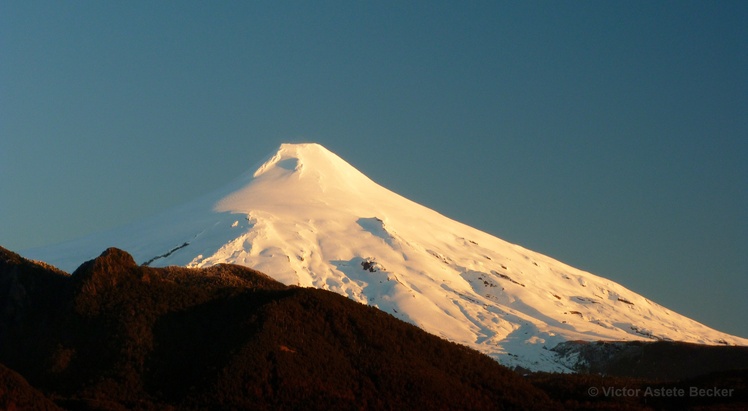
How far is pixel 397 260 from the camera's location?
98375 millimetres

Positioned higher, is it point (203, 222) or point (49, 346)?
point (203, 222)

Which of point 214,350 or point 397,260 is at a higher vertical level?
point 397,260

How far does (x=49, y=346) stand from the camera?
33094mm

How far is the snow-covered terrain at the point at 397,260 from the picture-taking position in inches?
3462

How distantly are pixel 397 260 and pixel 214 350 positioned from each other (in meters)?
65.8

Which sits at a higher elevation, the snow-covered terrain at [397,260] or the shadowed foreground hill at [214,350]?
the snow-covered terrain at [397,260]

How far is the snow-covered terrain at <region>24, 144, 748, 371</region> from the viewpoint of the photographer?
87.9 m

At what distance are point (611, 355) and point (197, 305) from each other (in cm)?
3993

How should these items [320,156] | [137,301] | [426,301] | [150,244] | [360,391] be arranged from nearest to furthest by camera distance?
[360,391], [137,301], [426,301], [150,244], [320,156]

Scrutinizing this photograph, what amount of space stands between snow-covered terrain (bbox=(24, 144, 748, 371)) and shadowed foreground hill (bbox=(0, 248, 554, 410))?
41.2 metres

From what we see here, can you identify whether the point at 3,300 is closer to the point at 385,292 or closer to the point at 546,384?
the point at 546,384

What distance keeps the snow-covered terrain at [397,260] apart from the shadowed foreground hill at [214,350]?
41.2 metres

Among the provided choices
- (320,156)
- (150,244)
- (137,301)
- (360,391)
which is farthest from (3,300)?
(320,156)

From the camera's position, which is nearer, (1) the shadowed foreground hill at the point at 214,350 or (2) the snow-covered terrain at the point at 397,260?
(1) the shadowed foreground hill at the point at 214,350
